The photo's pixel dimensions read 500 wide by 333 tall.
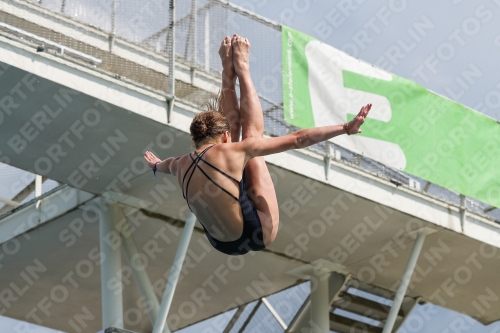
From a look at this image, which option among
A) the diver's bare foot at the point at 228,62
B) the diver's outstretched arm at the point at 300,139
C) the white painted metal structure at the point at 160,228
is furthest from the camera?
the white painted metal structure at the point at 160,228

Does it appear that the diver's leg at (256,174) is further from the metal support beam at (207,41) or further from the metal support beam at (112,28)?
the metal support beam at (207,41)

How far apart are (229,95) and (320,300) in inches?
368

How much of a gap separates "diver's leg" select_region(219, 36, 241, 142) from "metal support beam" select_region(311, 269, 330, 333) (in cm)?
908

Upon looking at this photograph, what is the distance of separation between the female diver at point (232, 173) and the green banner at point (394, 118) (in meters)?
4.67

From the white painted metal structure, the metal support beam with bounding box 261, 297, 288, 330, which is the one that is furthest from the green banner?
the metal support beam with bounding box 261, 297, 288, 330

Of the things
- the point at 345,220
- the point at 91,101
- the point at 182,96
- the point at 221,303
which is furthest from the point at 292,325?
the point at 91,101

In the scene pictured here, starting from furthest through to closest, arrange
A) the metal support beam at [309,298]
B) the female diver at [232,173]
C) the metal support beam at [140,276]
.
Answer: the metal support beam at [309,298]
the metal support beam at [140,276]
the female diver at [232,173]

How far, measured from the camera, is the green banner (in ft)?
39.4

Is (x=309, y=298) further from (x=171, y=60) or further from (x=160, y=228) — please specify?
(x=171, y=60)

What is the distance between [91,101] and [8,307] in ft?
22.9

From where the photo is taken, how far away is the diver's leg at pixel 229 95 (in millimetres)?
7074

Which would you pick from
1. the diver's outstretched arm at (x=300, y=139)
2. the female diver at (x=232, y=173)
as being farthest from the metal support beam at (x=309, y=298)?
the diver's outstretched arm at (x=300, y=139)

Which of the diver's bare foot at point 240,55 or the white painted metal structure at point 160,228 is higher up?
the white painted metal structure at point 160,228

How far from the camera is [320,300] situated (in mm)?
15836
